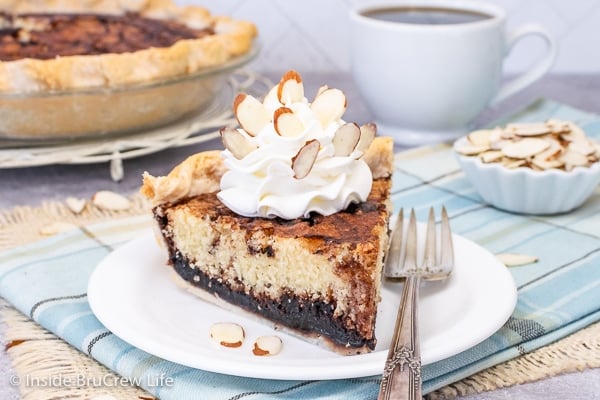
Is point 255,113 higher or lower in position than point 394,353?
higher

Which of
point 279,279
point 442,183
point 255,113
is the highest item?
point 255,113

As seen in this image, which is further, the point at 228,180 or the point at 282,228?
the point at 228,180

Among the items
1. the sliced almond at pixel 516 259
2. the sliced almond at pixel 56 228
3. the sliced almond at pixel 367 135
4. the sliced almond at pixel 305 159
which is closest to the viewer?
the sliced almond at pixel 305 159

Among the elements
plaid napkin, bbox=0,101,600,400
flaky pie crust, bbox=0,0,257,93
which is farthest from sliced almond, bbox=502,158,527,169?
flaky pie crust, bbox=0,0,257,93

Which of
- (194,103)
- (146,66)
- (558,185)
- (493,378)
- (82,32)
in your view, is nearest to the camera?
(493,378)

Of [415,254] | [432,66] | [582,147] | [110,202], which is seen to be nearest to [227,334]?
[415,254]

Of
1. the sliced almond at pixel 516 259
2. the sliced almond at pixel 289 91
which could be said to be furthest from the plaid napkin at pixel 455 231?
the sliced almond at pixel 289 91

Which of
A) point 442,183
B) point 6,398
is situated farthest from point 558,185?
point 6,398

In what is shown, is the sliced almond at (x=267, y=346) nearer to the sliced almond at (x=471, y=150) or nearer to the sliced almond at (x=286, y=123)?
the sliced almond at (x=286, y=123)

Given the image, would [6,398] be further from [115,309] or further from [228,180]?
[228,180]
